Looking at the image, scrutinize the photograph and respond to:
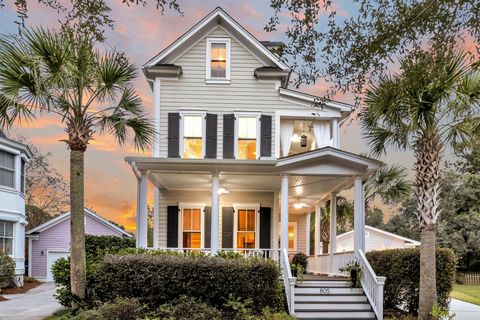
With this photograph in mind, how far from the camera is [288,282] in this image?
12180mm

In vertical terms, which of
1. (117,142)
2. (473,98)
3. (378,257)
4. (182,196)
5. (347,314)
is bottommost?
(347,314)

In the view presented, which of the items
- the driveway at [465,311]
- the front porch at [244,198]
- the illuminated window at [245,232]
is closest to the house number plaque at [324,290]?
the front porch at [244,198]

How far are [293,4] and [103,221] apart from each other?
2719cm

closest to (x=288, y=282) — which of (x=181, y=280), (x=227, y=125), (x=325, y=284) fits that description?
(x=325, y=284)

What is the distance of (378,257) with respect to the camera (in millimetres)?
13695

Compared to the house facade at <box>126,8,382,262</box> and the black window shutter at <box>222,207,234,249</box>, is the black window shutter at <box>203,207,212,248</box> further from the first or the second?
the black window shutter at <box>222,207,234,249</box>

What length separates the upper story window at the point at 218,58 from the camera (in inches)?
675

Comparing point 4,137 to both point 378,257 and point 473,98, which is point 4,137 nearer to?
point 378,257

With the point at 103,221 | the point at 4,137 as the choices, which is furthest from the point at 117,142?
the point at 103,221

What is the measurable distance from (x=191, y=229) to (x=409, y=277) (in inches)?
301

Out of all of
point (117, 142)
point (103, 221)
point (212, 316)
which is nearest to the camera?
point (212, 316)

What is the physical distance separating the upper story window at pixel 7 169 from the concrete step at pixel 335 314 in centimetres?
1687

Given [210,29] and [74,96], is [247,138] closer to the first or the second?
[210,29]

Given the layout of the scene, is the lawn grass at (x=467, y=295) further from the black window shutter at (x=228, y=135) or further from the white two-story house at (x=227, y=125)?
the black window shutter at (x=228, y=135)
